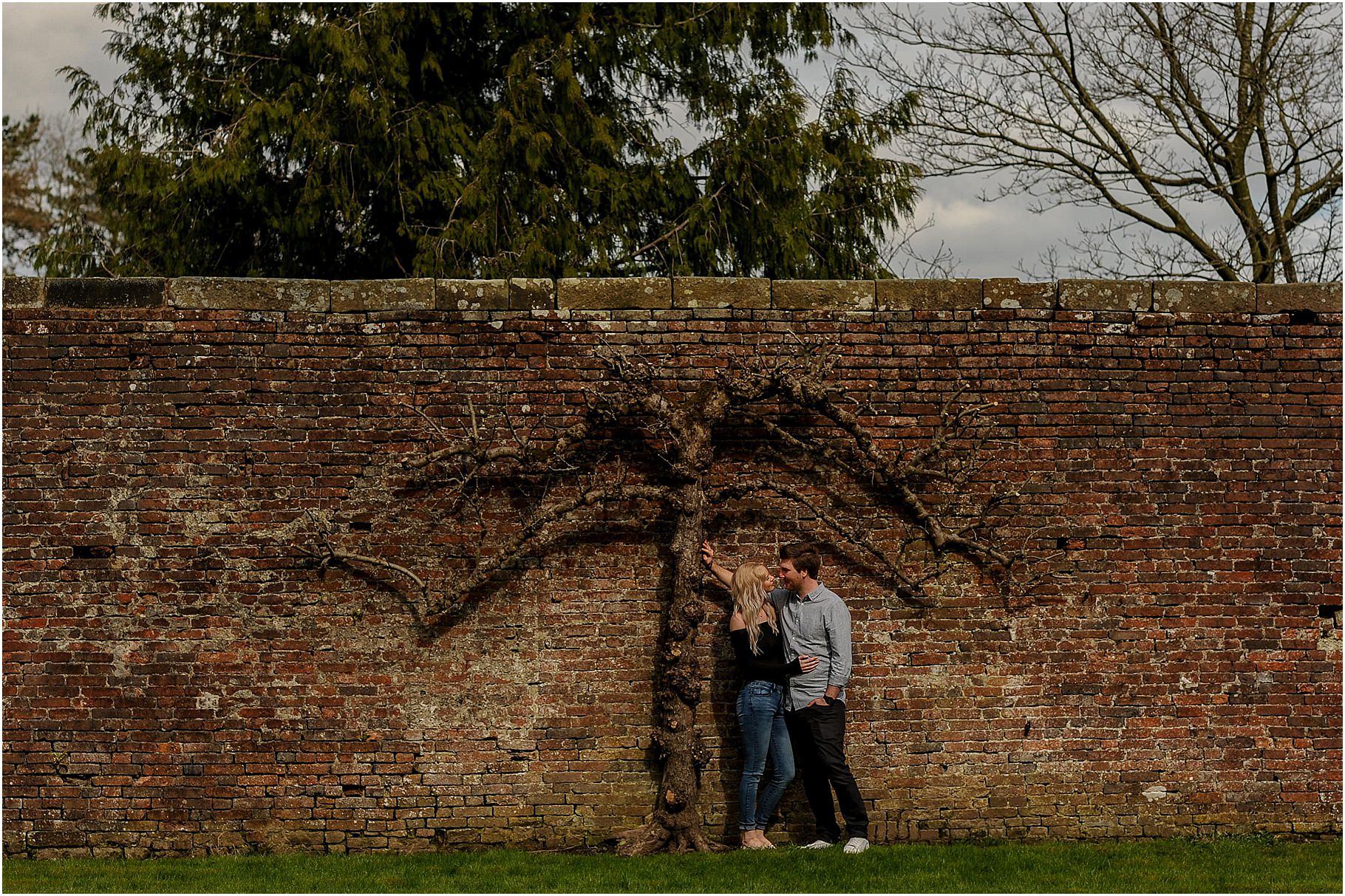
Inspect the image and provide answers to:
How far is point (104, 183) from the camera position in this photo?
13.1 meters

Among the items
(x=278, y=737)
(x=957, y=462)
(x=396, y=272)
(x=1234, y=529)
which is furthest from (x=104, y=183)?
(x=1234, y=529)

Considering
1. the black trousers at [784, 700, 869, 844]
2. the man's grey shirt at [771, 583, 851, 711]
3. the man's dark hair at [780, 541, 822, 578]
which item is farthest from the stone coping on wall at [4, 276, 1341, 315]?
the black trousers at [784, 700, 869, 844]

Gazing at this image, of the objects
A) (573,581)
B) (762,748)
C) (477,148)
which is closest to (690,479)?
(573,581)

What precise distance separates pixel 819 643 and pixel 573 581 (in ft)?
5.08

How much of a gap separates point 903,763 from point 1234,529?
8.45 ft

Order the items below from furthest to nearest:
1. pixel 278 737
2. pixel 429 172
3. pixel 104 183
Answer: pixel 104 183 < pixel 429 172 < pixel 278 737

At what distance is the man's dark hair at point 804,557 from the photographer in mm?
6742

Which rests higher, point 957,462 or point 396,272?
point 396,272

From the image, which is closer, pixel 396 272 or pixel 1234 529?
pixel 1234 529

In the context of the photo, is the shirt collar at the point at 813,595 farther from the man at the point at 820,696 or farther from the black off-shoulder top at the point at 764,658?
the black off-shoulder top at the point at 764,658

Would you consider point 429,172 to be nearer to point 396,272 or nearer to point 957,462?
point 396,272

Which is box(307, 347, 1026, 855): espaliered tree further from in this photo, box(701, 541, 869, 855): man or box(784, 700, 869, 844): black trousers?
box(784, 700, 869, 844): black trousers

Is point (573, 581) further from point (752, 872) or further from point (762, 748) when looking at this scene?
point (752, 872)

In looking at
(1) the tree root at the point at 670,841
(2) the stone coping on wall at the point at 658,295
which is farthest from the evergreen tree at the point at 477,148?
(1) the tree root at the point at 670,841
